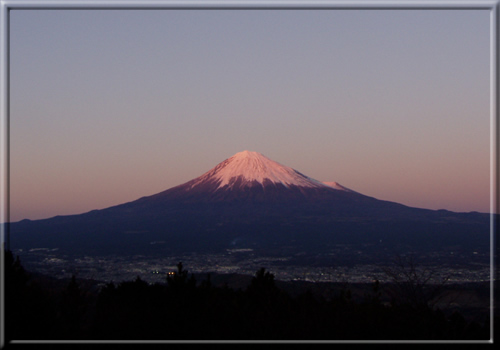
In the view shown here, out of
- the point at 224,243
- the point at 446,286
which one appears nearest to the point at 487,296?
the point at 446,286

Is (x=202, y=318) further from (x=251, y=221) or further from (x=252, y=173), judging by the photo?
(x=252, y=173)

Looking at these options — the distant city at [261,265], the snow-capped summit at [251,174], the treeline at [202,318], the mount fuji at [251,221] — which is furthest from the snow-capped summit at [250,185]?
the treeline at [202,318]

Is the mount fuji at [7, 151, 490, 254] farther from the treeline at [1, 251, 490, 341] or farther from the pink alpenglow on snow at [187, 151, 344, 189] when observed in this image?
the treeline at [1, 251, 490, 341]

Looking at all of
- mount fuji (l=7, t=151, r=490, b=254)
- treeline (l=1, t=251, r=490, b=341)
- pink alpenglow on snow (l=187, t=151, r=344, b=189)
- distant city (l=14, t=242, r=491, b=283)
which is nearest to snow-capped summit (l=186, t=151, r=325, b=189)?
pink alpenglow on snow (l=187, t=151, r=344, b=189)

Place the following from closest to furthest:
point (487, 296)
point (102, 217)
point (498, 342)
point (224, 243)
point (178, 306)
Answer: point (498, 342), point (178, 306), point (487, 296), point (224, 243), point (102, 217)

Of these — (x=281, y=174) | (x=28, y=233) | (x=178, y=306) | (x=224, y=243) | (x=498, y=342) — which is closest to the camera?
(x=498, y=342)

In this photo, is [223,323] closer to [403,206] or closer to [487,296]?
[487,296]
